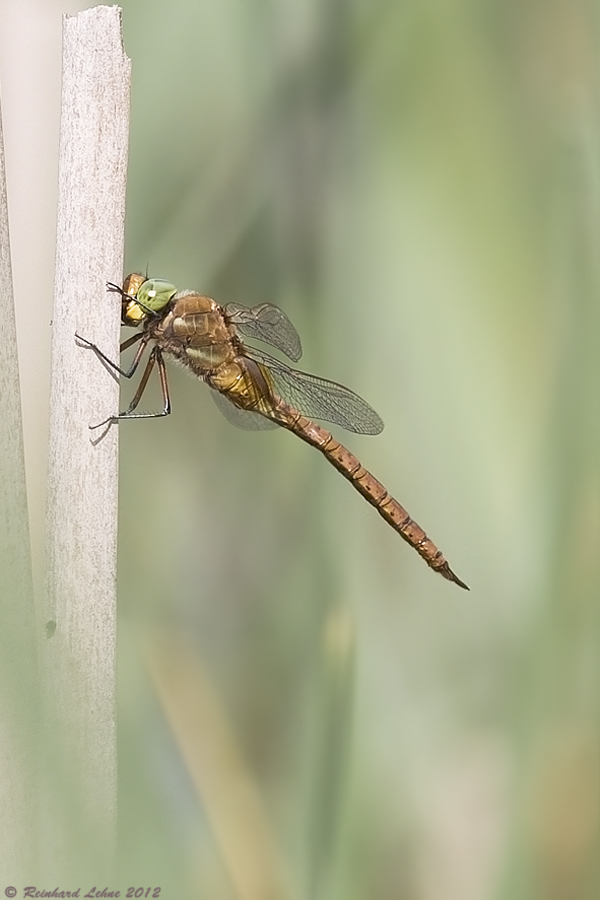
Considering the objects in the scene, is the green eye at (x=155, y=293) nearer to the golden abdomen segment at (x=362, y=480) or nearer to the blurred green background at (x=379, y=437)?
the blurred green background at (x=379, y=437)

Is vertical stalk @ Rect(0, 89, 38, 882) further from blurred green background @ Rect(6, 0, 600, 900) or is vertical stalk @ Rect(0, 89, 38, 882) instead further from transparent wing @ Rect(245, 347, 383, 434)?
transparent wing @ Rect(245, 347, 383, 434)

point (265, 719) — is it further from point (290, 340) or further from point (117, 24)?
point (117, 24)

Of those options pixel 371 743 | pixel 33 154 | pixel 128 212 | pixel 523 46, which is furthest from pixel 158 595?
pixel 523 46

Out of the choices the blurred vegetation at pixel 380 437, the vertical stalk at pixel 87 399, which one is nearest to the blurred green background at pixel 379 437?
the blurred vegetation at pixel 380 437

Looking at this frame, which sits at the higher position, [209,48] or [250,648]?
[209,48]

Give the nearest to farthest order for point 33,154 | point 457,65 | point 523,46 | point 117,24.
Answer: point 117,24 < point 33,154 < point 457,65 < point 523,46

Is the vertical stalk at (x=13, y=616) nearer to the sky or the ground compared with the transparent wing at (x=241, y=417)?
nearer to the ground

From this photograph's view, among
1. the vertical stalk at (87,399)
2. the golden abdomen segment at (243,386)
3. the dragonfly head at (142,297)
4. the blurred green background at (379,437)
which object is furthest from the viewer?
the golden abdomen segment at (243,386)

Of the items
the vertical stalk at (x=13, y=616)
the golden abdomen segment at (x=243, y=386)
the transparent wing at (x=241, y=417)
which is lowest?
the vertical stalk at (x=13, y=616)

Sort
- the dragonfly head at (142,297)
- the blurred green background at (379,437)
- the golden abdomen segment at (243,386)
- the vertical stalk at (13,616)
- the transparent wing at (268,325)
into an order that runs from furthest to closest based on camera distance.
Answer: the golden abdomen segment at (243,386), the transparent wing at (268,325), the dragonfly head at (142,297), the blurred green background at (379,437), the vertical stalk at (13,616)
